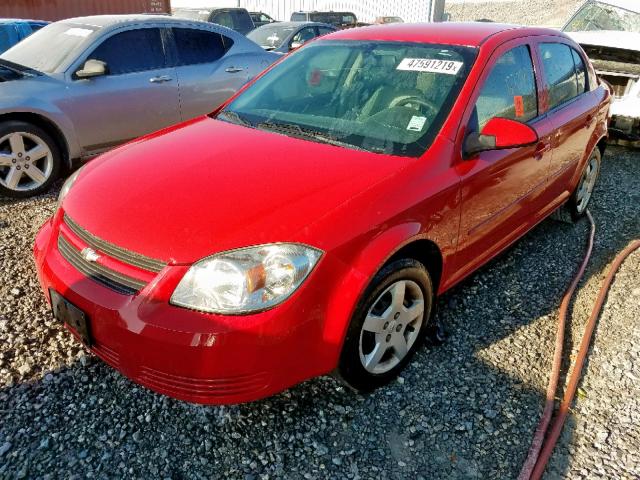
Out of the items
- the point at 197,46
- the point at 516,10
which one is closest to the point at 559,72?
the point at 197,46

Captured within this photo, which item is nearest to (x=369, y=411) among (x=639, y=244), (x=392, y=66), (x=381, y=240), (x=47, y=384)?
(x=381, y=240)

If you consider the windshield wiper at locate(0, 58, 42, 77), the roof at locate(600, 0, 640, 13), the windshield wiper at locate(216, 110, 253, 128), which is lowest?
the windshield wiper at locate(216, 110, 253, 128)

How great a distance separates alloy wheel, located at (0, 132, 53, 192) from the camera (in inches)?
177

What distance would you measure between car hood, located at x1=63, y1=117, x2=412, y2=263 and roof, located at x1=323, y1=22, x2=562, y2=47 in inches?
38.8

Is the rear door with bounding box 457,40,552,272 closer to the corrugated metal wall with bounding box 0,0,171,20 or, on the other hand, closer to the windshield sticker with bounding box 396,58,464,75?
the windshield sticker with bounding box 396,58,464,75

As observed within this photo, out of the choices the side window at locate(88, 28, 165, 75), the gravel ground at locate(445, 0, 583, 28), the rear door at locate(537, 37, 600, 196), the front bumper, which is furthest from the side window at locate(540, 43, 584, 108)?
the gravel ground at locate(445, 0, 583, 28)

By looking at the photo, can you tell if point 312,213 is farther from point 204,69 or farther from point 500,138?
point 204,69

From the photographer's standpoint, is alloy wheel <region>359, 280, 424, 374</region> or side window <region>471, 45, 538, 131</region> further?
side window <region>471, 45, 538, 131</region>

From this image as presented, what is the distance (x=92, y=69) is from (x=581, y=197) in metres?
4.53

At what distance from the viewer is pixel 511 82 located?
3.07 meters

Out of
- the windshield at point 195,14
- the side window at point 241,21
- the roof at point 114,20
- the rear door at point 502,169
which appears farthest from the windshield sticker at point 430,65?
the side window at point 241,21

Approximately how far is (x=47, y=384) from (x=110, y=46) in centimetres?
375

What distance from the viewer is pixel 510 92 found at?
3062mm

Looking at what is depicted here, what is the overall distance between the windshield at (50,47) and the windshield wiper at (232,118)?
102 inches
